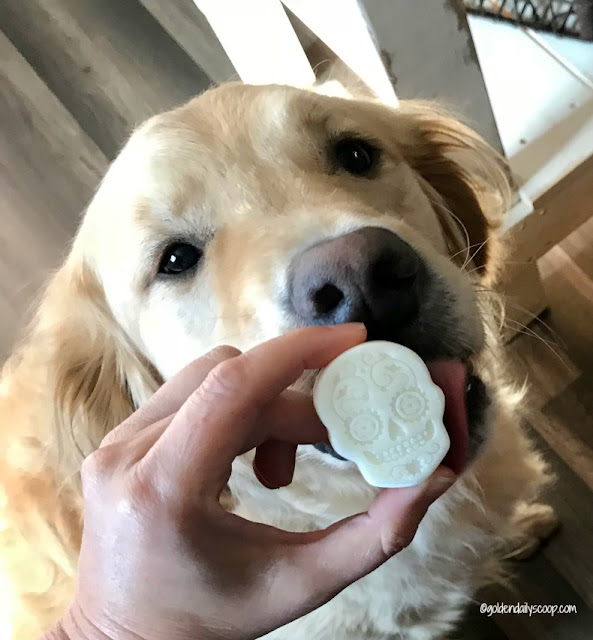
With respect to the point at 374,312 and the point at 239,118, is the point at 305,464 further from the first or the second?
the point at 239,118

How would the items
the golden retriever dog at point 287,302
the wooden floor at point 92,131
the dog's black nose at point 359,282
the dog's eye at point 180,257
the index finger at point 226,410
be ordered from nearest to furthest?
the index finger at point 226,410, the dog's black nose at point 359,282, the golden retriever dog at point 287,302, the dog's eye at point 180,257, the wooden floor at point 92,131

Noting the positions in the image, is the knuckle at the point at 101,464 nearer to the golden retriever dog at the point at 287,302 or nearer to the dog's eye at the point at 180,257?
the golden retriever dog at the point at 287,302

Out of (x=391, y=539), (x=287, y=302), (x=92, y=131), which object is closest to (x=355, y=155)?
(x=287, y=302)

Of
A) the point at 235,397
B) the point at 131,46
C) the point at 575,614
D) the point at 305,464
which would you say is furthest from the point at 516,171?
the point at 131,46

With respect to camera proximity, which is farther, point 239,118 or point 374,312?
point 239,118

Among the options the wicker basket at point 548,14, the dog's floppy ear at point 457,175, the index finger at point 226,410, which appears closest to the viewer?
the index finger at point 226,410

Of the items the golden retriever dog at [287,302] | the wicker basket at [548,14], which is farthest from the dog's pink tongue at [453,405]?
the wicker basket at [548,14]

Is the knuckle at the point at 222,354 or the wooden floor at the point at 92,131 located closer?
the knuckle at the point at 222,354
